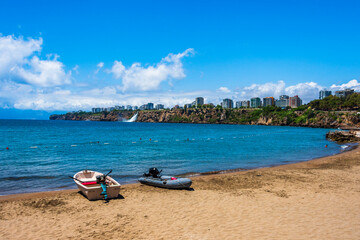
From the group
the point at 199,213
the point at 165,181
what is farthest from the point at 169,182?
the point at 199,213

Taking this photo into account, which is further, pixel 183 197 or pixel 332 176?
pixel 332 176

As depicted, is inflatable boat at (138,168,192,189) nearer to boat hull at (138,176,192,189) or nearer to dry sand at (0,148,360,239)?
boat hull at (138,176,192,189)

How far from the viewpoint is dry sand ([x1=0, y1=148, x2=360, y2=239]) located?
11.0 metres

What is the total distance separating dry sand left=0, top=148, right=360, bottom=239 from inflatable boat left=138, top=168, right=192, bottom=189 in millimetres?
473

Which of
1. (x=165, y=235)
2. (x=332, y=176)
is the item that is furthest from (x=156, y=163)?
(x=165, y=235)

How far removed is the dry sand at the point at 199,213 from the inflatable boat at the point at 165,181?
18.6 inches

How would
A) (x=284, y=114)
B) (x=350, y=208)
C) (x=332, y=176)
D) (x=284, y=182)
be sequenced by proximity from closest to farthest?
(x=350, y=208) < (x=284, y=182) < (x=332, y=176) < (x=284, y=114)

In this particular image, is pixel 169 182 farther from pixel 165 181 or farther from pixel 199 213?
pixel 199 213

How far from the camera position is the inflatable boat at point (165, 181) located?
18531 millimetres

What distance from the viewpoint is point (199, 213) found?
44.3 ft

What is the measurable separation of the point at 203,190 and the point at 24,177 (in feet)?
58.1

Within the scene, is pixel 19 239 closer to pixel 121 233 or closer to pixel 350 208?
pixel 121 233

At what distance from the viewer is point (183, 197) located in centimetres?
1675

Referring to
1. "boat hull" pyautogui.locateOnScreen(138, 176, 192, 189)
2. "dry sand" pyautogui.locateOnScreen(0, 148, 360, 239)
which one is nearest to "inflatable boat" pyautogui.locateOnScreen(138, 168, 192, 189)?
"boat hull" pyautogui.locateOnScreen(138, 176, 192, 189)
